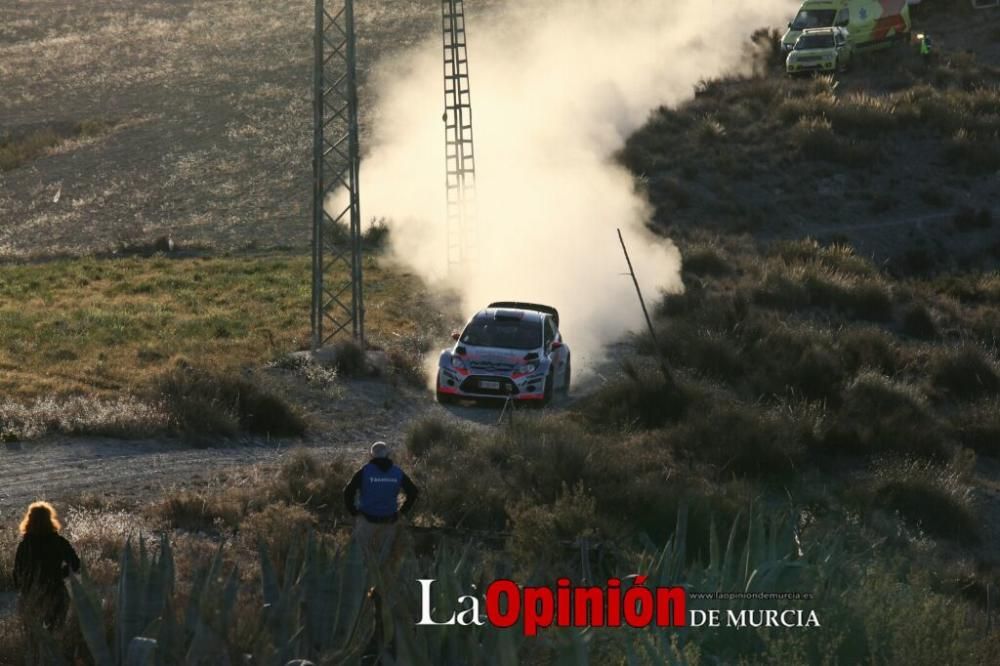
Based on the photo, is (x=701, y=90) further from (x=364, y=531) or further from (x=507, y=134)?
(x=364, y=531)

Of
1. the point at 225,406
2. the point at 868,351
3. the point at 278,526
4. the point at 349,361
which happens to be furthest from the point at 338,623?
the point at 868,351

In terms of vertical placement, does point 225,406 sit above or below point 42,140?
below

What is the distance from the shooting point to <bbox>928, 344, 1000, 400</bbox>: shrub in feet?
97.3

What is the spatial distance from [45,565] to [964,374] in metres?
21.6

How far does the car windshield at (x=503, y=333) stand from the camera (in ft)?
84.7

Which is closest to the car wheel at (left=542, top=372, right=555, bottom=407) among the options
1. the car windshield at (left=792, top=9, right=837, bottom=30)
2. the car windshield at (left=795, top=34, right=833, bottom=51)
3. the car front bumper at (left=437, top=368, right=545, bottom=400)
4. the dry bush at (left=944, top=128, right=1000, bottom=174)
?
the car front bumper at (left=437, top=368, right=545, bottom=400)

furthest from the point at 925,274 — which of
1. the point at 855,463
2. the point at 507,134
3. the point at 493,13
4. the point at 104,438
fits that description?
the point at 493,13

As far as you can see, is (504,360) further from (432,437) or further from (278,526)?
(278,526)

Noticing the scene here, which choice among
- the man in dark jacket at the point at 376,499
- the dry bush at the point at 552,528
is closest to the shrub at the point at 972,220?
the dry bush at the point at 552,528

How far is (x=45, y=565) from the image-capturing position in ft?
39.4

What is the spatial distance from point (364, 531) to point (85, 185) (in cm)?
4215

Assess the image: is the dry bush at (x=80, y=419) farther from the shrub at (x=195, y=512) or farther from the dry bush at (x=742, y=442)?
the dry bush at (x=742, y=442)

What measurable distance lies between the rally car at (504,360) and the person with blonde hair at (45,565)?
13413mm

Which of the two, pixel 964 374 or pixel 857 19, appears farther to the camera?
pixel 857 19
